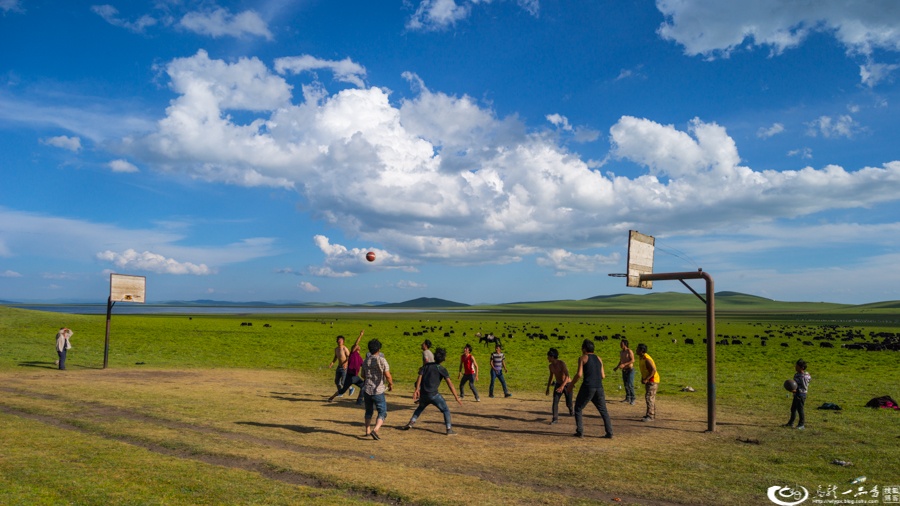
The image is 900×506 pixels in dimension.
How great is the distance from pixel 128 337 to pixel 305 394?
38.3 metres

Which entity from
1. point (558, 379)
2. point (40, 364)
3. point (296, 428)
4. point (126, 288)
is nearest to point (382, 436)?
point (296, 428)

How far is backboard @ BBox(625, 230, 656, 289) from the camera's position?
1645cm

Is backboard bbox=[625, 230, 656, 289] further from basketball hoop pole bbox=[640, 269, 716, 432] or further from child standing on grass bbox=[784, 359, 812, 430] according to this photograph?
child standing on grass bbox=[784, 359, 812, 430]

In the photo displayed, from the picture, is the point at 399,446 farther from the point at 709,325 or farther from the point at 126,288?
the point at 126,288

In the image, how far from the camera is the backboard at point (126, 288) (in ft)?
101

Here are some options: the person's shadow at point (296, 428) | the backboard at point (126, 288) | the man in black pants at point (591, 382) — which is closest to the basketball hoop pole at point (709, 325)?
the man in black pants at point (591, 382)

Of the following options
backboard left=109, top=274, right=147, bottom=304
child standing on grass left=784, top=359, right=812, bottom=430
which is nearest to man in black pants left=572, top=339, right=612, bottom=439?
child standing on grass left=784, top=359, right=812, bottom=430

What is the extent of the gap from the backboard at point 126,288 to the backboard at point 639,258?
2615 centimetres

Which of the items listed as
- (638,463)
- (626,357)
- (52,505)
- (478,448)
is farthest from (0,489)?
(626,357)

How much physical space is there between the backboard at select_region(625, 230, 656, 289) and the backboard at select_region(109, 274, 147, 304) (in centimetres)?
2615

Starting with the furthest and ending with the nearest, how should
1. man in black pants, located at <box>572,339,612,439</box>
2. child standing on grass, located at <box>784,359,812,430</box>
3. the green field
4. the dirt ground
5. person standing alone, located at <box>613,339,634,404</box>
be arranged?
person standing alone, located at <box>613,339,634,404</box> < child standing on grass, located at <box>784,359,812,430</box> < man in black pants, located at <box>572,339,612,439</box> < the dirt ground < the green field

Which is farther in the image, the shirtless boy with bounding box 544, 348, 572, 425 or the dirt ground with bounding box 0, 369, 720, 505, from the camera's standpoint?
the shirtless boy with bounding box 544, 348, 572, 425

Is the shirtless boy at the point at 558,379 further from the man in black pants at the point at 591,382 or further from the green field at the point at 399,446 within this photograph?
the man in black pants at the point at 591,382

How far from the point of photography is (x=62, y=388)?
829 inches
